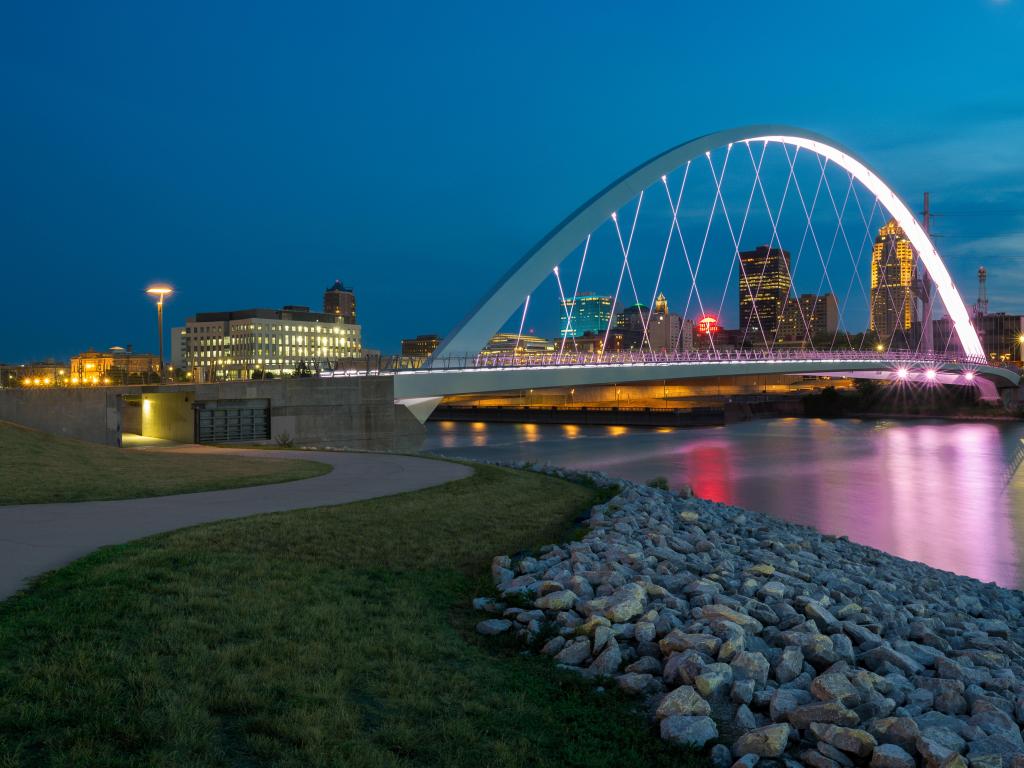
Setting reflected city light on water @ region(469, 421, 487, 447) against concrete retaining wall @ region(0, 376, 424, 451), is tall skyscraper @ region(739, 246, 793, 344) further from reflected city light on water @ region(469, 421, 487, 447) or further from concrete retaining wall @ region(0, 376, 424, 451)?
concrete retaining wall @ region(0, 376, 424, 451)

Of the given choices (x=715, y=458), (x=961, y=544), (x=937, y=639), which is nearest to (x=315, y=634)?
(x=937, y=639)

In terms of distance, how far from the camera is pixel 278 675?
4.89 metres

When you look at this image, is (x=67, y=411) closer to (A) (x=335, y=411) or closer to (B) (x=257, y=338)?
(A) (x=335, y=411)

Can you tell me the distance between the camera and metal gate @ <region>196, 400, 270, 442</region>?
2712cm

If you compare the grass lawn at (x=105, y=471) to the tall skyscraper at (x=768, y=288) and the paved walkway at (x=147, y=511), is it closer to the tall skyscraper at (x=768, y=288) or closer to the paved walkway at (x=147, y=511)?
the paved walkway at (x=147, y=511)

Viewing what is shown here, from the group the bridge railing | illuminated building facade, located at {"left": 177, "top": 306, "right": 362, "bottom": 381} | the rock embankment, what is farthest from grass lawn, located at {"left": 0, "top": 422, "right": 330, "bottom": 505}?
illuminated building facade, located at {"left": 177, "top": 306, "right": 362, "bottom": 381}

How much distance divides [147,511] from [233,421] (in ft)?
58.3

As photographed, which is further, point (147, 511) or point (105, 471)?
point (105, 471)

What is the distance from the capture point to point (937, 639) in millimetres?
7336

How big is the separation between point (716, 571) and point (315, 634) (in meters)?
4.72

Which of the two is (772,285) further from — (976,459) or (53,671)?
(53,671)

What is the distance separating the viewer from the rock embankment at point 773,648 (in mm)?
4543

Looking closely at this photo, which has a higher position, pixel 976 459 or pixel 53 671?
pixel 53 671

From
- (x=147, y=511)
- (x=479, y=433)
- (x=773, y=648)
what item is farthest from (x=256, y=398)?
(x=479, y=433)
